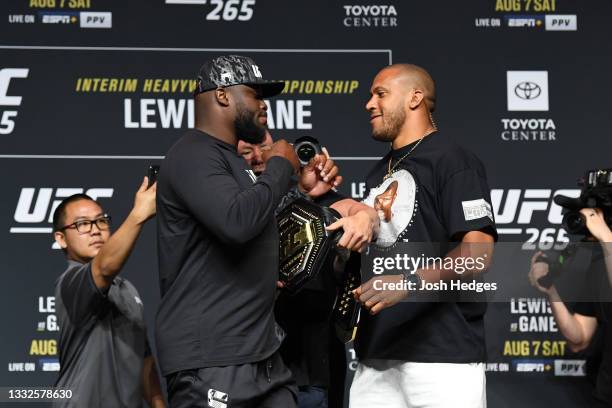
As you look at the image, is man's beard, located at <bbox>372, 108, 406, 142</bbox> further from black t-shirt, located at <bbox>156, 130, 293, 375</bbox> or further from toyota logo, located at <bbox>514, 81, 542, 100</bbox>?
toyota logo, located at <bbox>514, 81, 542, 100</bbox>

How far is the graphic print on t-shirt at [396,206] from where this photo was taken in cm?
267

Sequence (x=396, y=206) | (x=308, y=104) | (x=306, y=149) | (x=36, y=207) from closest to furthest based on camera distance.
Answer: (x=396, y=206) → (x=306, y=149) → (x=36, y=207) → (x=308, y=104)

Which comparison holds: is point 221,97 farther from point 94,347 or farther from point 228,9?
point 228,9

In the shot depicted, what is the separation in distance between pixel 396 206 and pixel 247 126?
0.55 metres

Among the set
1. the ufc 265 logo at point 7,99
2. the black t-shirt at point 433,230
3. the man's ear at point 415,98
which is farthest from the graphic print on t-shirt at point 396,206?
the ufc 265 logo at point 7,99

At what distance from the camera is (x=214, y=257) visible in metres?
2.24

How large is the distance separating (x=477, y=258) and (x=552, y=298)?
51.7 inches

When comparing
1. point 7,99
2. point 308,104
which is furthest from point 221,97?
point 7,99

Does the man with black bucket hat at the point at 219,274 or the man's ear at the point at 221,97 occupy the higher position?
the man's ear at the point at 221,97

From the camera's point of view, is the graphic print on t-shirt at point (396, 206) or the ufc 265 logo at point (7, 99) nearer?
the graphic print on t-shirt at point (396, 206)

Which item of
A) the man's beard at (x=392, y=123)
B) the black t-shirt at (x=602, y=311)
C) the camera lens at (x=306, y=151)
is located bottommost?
the black t-shirt at (x=602, y=311)

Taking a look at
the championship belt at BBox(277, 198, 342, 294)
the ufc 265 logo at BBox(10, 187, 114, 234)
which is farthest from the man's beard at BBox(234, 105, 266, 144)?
the ufc 265 logo at BBox(10, 187, 114, 234)

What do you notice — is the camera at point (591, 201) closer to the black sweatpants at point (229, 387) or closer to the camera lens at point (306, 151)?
the camera lens at point (306, 151)

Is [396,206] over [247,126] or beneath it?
beneath
